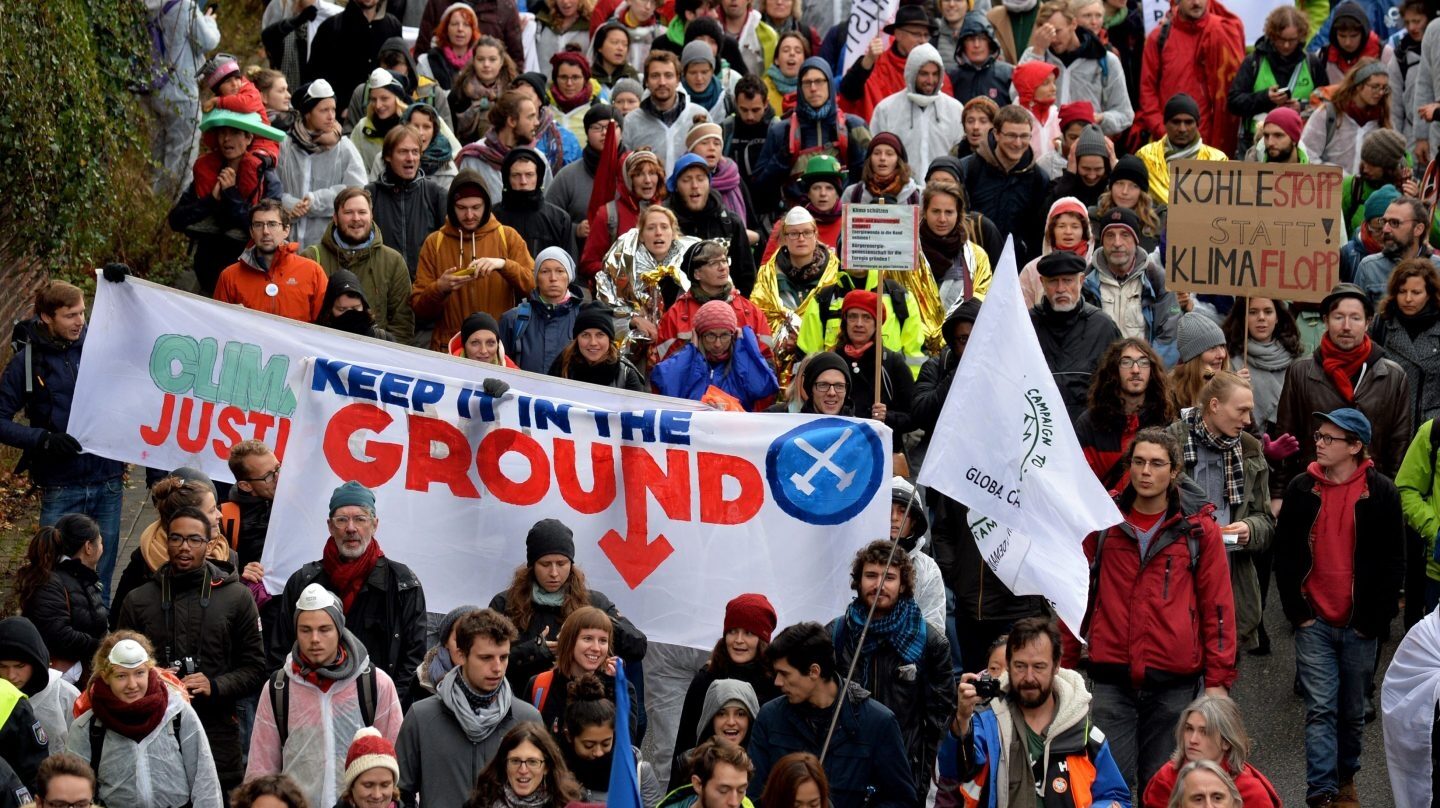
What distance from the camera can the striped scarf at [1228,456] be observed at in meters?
11.3

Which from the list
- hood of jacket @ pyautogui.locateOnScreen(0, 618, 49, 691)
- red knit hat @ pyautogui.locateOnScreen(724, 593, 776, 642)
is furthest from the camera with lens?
hood of jacket @ pyautogui.locateOnScreen(0, 618, 49, 691)

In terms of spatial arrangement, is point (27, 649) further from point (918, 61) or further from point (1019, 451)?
point (918, 61)

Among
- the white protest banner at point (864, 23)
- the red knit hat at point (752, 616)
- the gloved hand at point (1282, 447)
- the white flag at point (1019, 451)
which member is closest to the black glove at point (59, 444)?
the red knit hat at point (752, 616)

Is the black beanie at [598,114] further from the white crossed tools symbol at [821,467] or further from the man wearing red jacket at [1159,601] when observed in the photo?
the man wearing red jacket at [1159,601]

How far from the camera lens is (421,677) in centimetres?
984

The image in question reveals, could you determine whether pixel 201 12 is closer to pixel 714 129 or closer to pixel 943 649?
pixel 714 129

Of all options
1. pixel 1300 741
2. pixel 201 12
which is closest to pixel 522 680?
pixel 1300 741

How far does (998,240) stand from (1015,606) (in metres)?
4.27

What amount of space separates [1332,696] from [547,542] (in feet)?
11.9

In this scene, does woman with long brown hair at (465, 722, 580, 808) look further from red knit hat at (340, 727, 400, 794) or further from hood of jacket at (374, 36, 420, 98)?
hood of jacket at (374, 36, 420, 98)

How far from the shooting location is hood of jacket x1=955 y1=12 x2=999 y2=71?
17.9 meters

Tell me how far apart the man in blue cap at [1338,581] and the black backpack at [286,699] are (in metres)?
4.17

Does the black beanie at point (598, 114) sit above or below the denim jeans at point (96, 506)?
above

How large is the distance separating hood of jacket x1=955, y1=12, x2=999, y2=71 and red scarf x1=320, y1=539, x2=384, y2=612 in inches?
355
